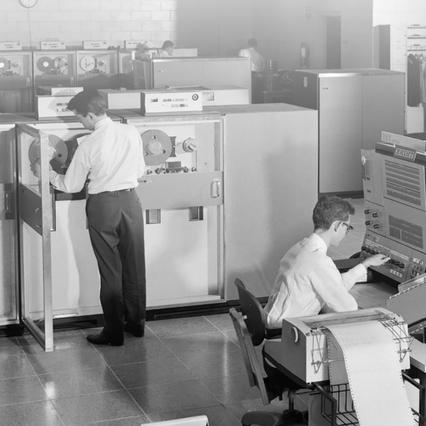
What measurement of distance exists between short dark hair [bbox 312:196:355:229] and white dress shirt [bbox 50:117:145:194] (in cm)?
173

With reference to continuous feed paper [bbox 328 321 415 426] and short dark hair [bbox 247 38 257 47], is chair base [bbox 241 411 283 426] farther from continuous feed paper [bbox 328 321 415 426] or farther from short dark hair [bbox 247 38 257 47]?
short dark hair [bbox 247 38 257 47]

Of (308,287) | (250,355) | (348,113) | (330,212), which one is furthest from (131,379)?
(348,113)

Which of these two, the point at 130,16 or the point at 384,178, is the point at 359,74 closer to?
the point at 384,178

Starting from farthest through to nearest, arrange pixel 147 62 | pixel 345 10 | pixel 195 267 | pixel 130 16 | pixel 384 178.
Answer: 1. pixel 130 16
2. pixel 345 10
3. pixel 147 62
4. pixel 195 267
5. pixel 384 178

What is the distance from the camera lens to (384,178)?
5148 mm

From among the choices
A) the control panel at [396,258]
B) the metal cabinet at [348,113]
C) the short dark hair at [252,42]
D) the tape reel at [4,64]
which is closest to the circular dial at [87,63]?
the tape reel at [4,64]

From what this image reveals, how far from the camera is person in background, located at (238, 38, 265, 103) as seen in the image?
13.7m

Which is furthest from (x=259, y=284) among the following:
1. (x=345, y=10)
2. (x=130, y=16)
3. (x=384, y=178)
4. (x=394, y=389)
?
(x=130, y=16)

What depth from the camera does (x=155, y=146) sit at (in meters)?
6.41

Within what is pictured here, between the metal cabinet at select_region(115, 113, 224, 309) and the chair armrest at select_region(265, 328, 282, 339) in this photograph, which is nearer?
the chair armrest at select_region(265, 328, 282, 339)

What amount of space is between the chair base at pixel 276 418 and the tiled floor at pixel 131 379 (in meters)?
0.27

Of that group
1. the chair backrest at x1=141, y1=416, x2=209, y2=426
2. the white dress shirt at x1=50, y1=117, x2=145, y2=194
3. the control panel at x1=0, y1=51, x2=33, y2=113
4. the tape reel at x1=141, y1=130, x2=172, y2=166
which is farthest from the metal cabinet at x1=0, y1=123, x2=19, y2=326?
the control panel at x1=0, y1=51, x2=33, y2=113

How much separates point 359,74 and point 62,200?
5.28 meters

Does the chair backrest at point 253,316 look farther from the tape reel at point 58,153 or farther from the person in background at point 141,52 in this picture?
the person in background at point 141,52
